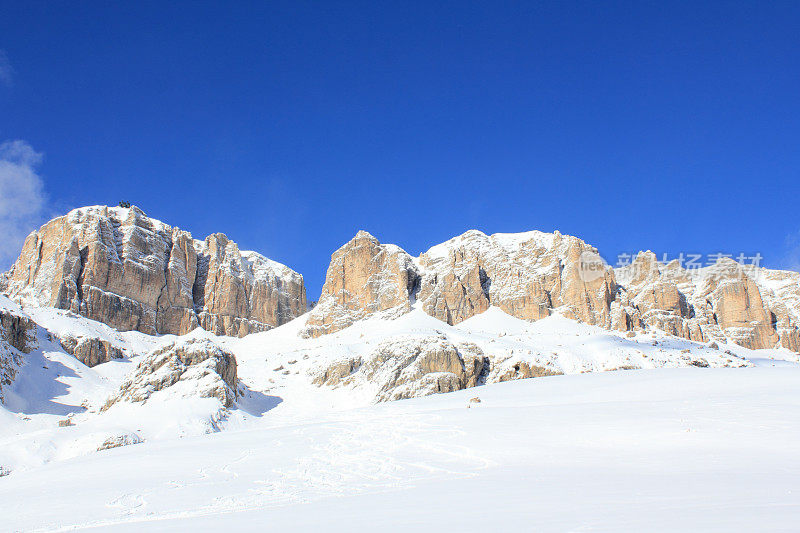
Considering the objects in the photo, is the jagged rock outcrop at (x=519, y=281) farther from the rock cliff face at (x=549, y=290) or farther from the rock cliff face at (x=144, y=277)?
the rock cliff face at (x=144, y=277)

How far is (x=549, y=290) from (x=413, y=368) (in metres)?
46.2

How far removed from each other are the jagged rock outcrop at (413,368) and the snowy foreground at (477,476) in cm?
2540

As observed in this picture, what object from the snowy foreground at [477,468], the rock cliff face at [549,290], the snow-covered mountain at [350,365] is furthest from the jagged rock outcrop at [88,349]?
the rock cliff face at [549,290]

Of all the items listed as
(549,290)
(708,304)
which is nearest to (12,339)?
(549,290)

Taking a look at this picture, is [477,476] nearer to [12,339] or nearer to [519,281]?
[12,339]

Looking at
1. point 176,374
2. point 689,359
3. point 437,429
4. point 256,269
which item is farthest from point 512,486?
point 256,269

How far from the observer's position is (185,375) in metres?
40.7

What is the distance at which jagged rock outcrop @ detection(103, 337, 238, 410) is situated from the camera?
126 ft

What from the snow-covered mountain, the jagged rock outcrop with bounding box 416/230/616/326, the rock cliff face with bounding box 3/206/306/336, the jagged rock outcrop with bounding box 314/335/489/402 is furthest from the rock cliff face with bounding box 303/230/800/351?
the jagged rock outcrop with bounding box 314/335/489/402

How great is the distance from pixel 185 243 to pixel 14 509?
89.2 m

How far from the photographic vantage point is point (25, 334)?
47.9m

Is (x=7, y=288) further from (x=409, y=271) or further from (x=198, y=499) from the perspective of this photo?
(x=198, y=499)

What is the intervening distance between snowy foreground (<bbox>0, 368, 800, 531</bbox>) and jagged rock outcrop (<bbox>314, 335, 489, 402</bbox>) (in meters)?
25.4

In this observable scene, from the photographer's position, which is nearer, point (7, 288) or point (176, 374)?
point (176, 374)
